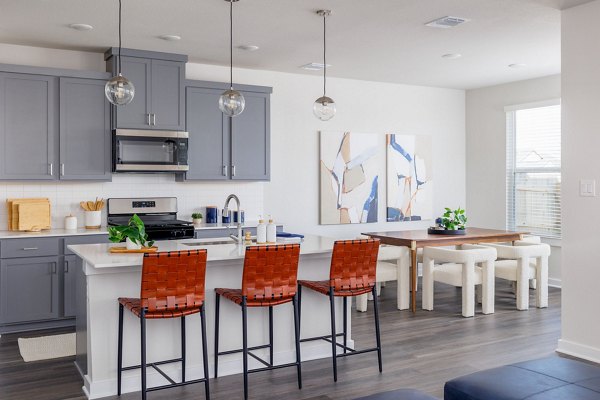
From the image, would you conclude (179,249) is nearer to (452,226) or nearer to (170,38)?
(170,38)

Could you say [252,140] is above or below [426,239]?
above

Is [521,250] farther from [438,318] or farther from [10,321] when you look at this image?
[10,321]

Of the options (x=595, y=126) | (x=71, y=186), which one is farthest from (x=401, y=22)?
(x=71, y=186)

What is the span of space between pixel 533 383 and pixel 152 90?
4723 mm

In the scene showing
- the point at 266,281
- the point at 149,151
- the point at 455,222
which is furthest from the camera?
the point at 455,222

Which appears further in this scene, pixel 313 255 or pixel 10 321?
pixel 10 321

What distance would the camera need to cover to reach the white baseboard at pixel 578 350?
15.1ft

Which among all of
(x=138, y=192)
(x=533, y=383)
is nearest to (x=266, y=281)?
(x=533, y=383)

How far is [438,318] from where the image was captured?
604 centimetres

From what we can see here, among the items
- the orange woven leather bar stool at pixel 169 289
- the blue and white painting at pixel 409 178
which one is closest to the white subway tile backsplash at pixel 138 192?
the blue and white painting at pixel 409 178

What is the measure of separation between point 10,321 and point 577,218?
4.96 m

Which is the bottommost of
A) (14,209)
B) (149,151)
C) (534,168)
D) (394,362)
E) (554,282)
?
(394,362)

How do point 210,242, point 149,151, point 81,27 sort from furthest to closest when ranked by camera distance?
point 149,151 → point 81,27 → point 210,242

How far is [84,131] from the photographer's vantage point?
19.6ft
